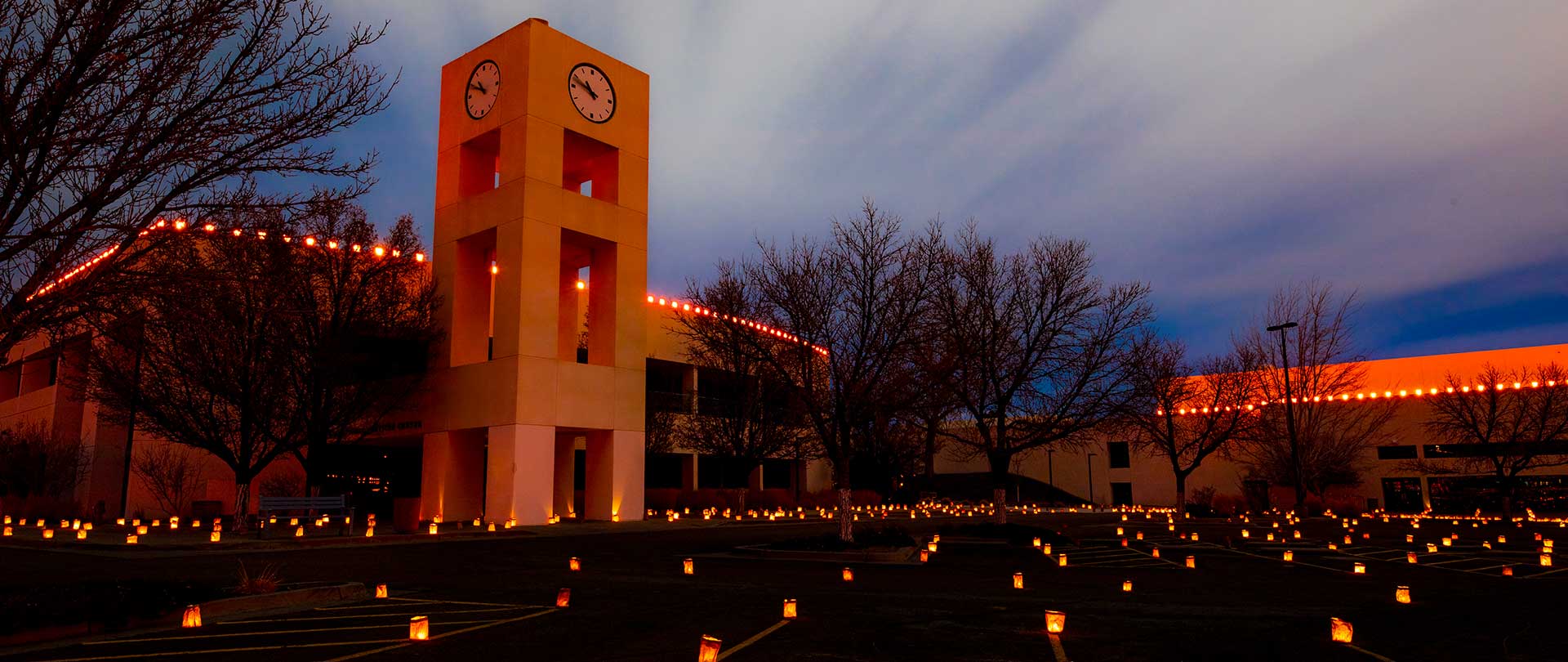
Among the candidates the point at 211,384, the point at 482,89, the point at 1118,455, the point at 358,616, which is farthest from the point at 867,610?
the point at 1118,455

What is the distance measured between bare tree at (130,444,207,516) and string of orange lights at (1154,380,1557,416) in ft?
128

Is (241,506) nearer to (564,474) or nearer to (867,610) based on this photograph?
(564,474)

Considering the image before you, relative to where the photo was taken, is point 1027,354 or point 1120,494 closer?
point 1027,354

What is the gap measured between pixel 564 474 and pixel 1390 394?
1776 inches

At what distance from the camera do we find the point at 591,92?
34062 millimetres

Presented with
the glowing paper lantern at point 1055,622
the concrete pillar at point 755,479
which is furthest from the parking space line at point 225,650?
the concrete pillar at point 755,479

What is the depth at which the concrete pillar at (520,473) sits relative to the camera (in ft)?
98.4

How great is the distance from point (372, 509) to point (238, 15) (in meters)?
36.1

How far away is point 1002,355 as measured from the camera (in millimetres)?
24844

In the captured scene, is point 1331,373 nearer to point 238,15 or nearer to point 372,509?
point 372,509

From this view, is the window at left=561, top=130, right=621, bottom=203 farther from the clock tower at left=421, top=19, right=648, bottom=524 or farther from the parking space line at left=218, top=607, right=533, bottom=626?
the parking space line at left=218, top=607, right=533, bottom=626

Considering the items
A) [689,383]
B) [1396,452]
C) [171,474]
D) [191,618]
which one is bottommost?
[191,618]

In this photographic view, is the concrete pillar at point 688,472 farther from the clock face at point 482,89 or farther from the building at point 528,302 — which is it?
the clock face at point 482,89

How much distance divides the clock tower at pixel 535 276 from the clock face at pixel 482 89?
0.19ft
